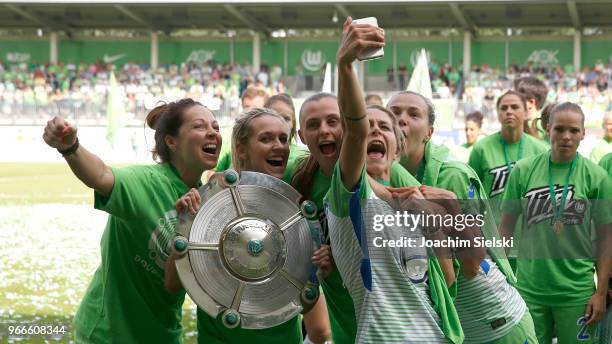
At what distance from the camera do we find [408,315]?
135 inches

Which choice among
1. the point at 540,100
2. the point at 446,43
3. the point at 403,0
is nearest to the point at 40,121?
the point at 403,0

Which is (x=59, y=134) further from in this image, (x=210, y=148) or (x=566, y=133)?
(x=566, y=133)

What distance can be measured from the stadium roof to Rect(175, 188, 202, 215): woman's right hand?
40272 millimetres

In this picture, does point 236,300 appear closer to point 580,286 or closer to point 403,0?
point 580,286

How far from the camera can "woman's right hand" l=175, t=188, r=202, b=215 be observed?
148 inches

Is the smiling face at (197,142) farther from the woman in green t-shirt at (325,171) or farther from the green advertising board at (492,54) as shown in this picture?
the green advertising board at (492,54)

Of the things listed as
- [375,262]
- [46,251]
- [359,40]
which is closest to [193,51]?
[46,251]

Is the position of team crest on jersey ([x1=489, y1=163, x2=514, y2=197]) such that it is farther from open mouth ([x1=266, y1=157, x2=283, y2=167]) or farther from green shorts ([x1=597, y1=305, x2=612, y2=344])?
open mouth ([x1=266, y1=157, x2=283, y2=167])

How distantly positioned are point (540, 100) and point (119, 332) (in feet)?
18.5

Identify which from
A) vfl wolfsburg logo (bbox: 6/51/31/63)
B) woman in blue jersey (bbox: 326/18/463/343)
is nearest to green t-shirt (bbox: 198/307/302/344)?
woman in blue jersey (bbox: 326/18/463/343)

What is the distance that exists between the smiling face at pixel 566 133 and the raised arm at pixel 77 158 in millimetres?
3111

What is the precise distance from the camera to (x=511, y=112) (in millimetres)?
7699

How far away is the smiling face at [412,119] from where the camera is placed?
4766 mm

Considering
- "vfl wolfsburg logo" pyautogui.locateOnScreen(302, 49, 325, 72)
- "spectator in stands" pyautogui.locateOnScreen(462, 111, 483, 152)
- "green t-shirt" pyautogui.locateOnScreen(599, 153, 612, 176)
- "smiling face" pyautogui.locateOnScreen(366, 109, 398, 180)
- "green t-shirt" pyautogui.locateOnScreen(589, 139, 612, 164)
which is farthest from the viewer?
"vfl wolfsburg logo" pyautogui.locateOnScreen(302, 49, 325, 72)
